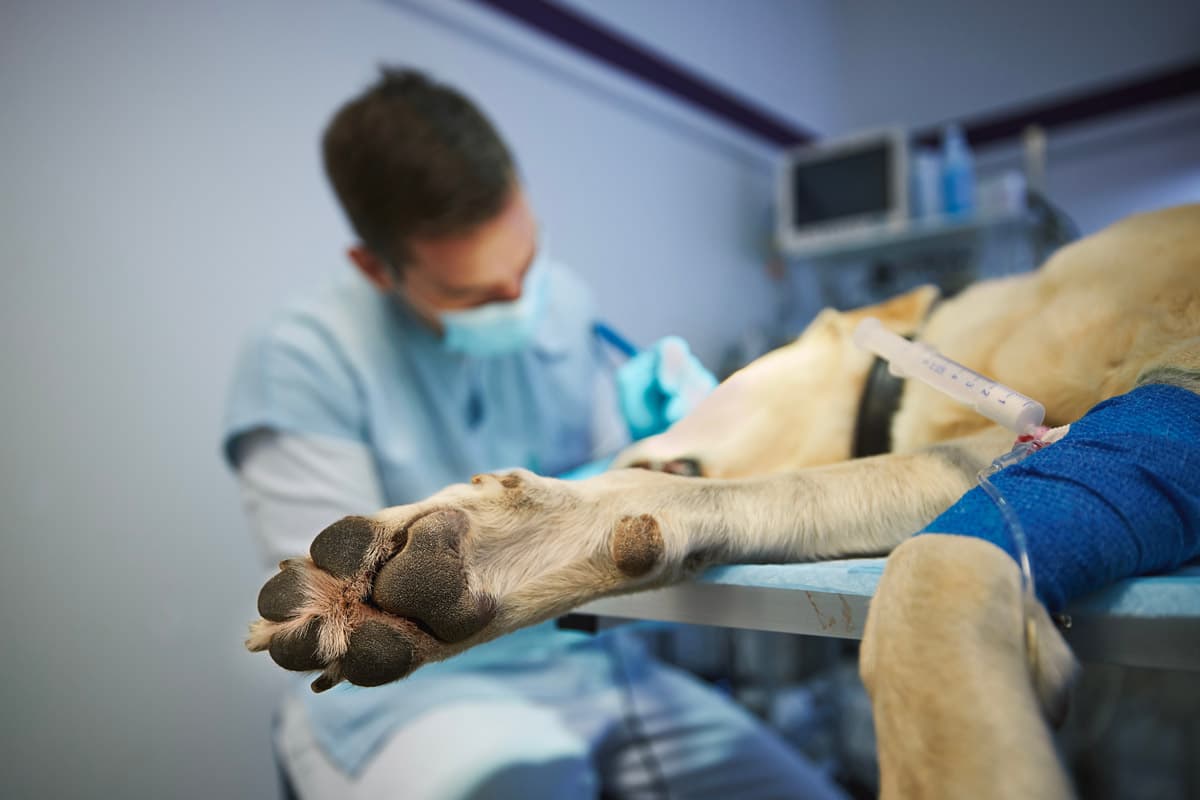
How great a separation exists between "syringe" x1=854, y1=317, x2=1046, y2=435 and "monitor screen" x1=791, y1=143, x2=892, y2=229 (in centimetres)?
199

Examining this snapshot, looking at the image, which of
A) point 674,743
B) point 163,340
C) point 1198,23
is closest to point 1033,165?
point 1198,23

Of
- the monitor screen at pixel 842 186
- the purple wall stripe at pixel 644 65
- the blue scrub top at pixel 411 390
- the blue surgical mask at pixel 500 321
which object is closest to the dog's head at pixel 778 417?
the blue surgical mask at pixel 500 321

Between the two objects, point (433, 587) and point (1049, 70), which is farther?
point (1049, 70)

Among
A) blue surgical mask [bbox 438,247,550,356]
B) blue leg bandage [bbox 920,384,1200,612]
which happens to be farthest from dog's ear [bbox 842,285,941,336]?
blue surgical mask [bbox 438,247,550,356]

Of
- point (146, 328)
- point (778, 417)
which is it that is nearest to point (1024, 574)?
point (778, 417)

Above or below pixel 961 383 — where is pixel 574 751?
below

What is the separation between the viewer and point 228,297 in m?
1.34

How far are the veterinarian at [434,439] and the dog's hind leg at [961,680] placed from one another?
→ 514 mm

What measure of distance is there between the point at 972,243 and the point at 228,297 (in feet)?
7.07

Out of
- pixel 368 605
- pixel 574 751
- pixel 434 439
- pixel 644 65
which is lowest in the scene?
pixel 574 751

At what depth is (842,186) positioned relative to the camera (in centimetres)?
242

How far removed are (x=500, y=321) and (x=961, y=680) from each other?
829 mm

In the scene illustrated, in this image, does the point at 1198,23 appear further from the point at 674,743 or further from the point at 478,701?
the point at 478,701

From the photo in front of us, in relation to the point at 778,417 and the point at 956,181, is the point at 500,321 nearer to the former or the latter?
the point at 778,417
